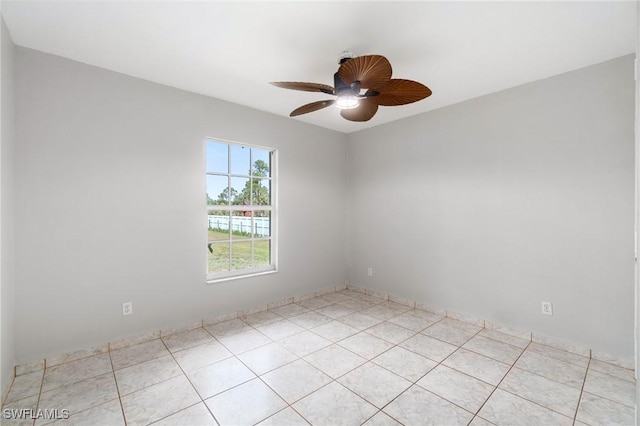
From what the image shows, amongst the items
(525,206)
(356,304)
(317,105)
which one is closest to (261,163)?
(317,105)

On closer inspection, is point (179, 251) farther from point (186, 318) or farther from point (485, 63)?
point (485, 63)

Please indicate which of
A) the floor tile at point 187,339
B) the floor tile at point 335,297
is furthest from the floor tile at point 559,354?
the floor tile at point 187,339

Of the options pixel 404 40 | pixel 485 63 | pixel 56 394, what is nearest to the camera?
pixel 56 394

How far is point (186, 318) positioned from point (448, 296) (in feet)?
10.1

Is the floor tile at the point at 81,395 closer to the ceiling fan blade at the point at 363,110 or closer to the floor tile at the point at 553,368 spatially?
the ceiling fan blade at the point at 363,110

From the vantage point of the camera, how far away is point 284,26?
2.03 m

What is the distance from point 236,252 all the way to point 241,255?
0.09 meters

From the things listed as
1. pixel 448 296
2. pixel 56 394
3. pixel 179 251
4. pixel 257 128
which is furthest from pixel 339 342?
pixel 257 128

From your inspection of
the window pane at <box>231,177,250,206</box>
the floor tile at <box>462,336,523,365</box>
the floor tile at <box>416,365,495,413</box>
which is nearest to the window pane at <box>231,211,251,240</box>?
the window pane at <box>231,177,250,206</box>

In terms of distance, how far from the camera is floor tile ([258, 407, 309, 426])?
1759mm

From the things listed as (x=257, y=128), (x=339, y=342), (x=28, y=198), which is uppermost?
(x=257, y=128)

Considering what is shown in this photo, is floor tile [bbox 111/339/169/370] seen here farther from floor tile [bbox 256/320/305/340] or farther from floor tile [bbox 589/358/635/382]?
floor tile [bbox 589/358/635/382]

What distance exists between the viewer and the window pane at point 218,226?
342 centimetres

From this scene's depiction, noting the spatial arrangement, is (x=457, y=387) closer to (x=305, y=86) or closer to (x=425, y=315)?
(x=425, y=315)
